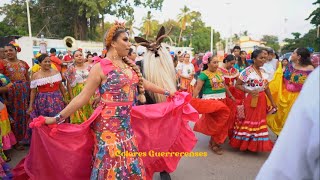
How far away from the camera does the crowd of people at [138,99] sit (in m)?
2.40

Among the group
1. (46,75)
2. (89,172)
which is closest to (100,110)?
(89,172)

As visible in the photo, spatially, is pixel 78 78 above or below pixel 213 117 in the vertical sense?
above

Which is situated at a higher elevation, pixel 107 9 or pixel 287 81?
pixel 107 9

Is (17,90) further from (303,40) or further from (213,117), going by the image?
(303,40)

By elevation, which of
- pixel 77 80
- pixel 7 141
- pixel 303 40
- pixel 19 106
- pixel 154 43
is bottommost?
pixel 7 141

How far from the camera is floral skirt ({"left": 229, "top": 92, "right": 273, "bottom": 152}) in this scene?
15.4 feet

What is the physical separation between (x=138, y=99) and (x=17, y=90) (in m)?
3.41

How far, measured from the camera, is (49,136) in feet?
8.41

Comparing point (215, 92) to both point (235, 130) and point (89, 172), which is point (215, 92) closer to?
point (235, 130)

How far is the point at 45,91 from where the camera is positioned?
4.93 meters

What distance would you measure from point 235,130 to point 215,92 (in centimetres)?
77

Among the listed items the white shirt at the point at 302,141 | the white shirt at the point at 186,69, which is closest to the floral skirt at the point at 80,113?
the white shirt at the point at 186,69

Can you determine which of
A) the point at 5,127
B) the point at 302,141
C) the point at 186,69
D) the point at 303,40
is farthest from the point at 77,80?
the point at 303,40

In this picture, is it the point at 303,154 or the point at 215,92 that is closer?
the point at 303,154
